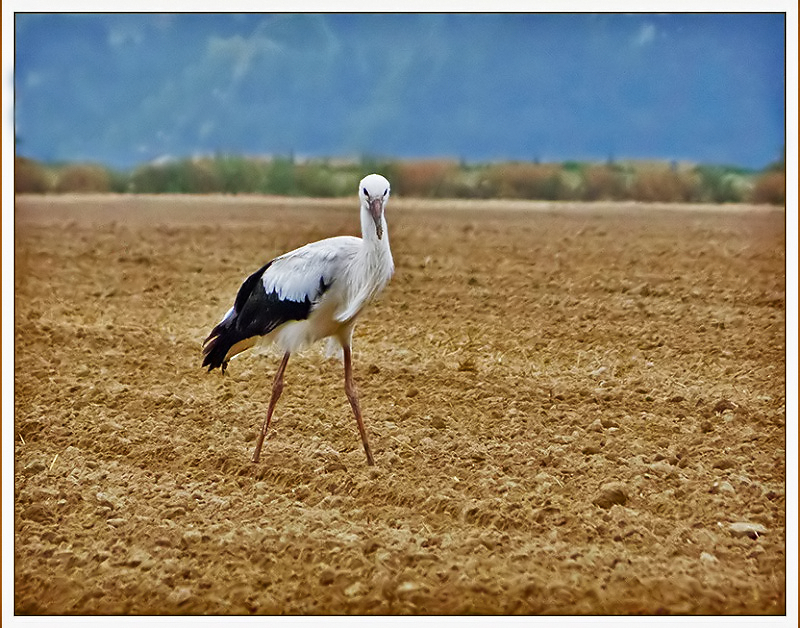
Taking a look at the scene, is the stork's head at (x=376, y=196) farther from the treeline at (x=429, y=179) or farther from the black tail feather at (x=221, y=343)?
the treeline at (x=429, y=179)

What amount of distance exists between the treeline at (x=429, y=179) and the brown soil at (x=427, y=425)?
0.50 feet

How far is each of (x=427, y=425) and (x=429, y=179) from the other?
1.11m

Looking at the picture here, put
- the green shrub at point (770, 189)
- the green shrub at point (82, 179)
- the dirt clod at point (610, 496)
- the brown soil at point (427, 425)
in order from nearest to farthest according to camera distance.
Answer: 1. the brown soil at point (427, 425)
2. the dirt clod at point (610, 496)
3. the green shrub at point (770, 189)
4. the green shrub at point (82, 179)

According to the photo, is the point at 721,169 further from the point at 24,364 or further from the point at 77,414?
the point at 24,364

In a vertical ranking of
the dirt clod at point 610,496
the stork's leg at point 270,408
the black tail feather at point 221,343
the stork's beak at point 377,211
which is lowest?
the dirt clod at point 610,496

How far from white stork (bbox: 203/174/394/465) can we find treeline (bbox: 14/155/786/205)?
744mm

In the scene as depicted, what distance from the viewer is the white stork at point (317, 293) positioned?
2656 mm

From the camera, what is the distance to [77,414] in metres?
3.37

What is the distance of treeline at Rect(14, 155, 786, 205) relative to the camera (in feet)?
11.5

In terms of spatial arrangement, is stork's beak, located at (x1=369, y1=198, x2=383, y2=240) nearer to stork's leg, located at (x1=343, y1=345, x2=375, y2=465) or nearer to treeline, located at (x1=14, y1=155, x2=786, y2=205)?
stork's leg, located at (x1=343, y1=345, x2=375, y2=465)

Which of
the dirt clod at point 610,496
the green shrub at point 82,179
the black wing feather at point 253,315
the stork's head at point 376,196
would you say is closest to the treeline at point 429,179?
the green shrub at point 82,179

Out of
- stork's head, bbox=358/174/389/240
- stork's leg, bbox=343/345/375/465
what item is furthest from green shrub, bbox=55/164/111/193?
stork's head, bbox=358/174/389/240

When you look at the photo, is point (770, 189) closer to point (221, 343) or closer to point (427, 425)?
point (427, 425)

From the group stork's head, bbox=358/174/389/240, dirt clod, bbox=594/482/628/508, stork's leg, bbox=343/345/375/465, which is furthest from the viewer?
stork's leg, bbox=343/345/375/465
